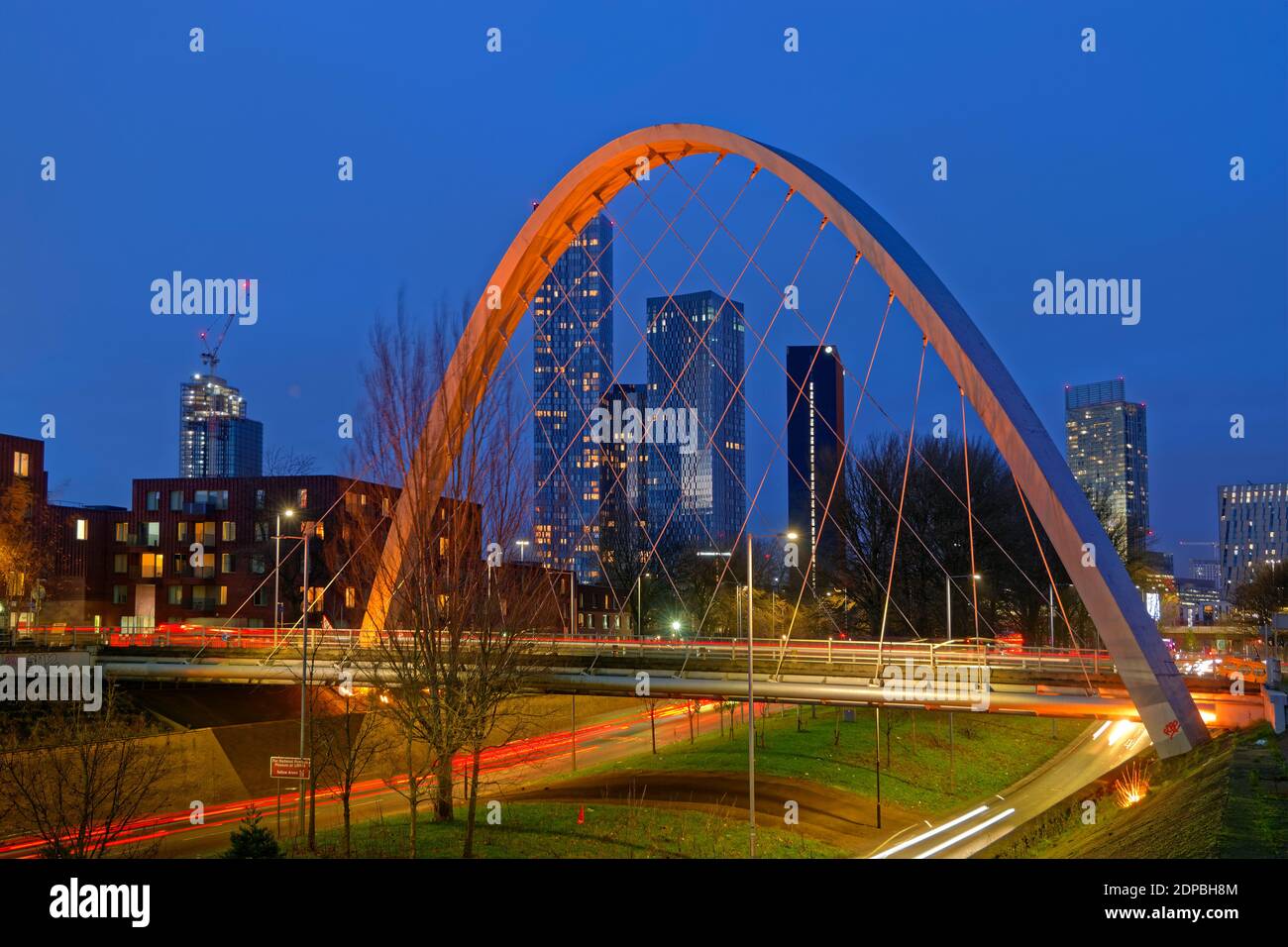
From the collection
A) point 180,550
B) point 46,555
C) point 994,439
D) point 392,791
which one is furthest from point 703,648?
point 180,550

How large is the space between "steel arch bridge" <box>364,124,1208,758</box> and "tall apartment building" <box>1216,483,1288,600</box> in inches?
7073

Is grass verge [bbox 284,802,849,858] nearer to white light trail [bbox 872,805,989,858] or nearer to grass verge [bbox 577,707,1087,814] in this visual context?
white light trail [bbox 872,805,989,858]

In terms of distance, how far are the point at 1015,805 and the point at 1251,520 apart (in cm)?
18231

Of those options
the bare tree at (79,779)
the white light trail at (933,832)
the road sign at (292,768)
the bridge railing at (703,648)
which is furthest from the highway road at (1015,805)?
the bare tree at (79,779)

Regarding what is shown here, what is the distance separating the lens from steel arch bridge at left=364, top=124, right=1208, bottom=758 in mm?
22203

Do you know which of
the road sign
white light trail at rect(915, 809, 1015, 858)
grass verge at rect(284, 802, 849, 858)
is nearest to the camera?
the road sign

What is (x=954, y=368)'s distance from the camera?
2550 centimetres

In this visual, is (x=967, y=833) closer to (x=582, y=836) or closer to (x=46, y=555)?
(x=582, y=836)

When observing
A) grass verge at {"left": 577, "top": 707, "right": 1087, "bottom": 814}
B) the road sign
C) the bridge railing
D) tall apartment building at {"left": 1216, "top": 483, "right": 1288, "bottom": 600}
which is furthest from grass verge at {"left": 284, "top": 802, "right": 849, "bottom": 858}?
tall apartment building at {"left": 1216, "top": 483, "right": 1288, "bottom": 600}

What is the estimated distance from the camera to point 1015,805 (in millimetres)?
36250

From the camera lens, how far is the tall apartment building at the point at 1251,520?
184500 mm
